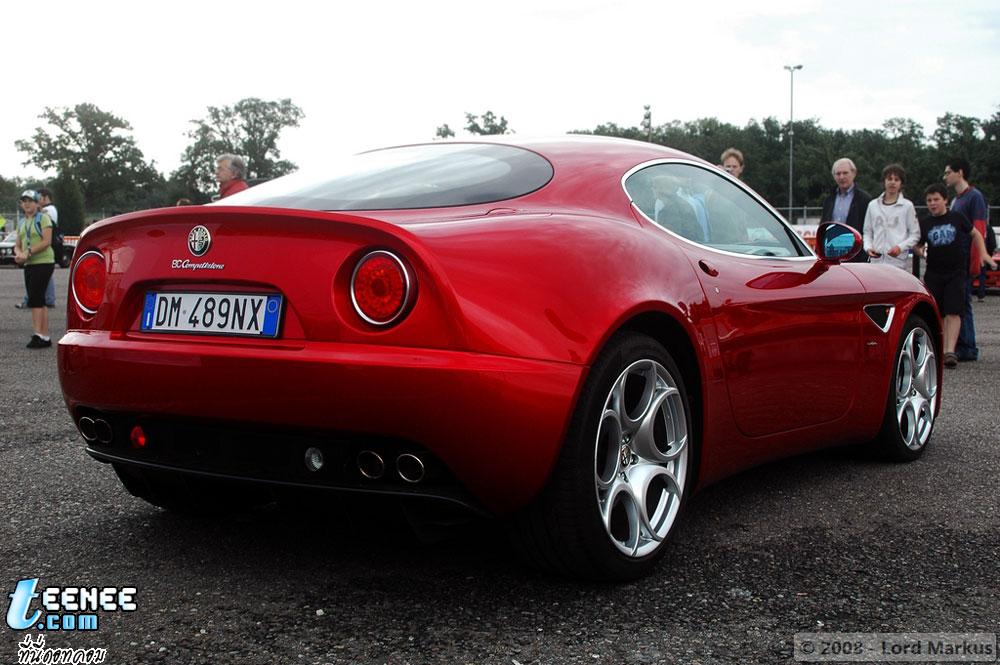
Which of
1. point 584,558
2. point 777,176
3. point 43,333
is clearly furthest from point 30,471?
point 777,176

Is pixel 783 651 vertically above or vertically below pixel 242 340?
below

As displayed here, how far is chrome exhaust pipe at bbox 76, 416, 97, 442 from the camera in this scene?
331 cm

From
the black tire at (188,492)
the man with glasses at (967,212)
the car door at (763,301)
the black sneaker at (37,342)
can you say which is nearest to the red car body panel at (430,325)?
the car door at (763,301)

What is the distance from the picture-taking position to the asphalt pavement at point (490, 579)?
2742 mm

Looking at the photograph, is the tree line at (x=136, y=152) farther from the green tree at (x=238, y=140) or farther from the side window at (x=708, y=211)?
the side window at (x=708, y=211)

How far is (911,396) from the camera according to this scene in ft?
17.0

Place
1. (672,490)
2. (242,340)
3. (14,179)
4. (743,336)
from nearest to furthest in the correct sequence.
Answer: (242,340)
(672,490)
(743,336)
(14,179)

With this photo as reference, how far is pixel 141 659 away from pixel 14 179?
127 meters

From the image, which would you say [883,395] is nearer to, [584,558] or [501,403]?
[584,558]

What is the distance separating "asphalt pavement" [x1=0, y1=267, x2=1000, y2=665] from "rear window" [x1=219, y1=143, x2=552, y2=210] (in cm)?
91

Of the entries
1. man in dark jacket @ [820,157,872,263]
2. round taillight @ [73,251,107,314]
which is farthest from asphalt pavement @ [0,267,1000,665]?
man in dark jacket @ [820,157,872,263]

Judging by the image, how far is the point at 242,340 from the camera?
295cm
